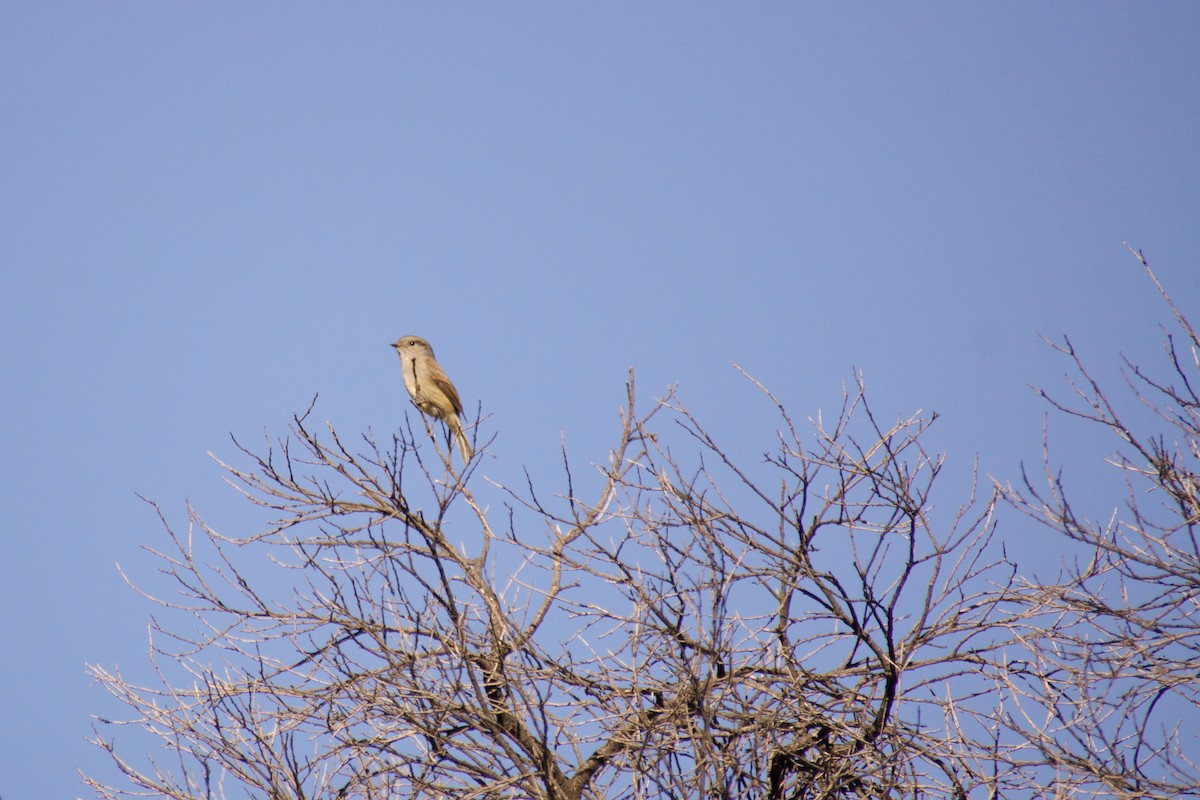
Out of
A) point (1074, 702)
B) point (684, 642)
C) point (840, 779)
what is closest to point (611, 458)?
point (684, 642)

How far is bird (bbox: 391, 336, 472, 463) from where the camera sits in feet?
39.4

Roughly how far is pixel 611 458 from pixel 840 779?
7.32ft

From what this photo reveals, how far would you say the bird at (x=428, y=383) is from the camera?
12016 mm

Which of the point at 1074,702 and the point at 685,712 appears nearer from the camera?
the point at 685,712

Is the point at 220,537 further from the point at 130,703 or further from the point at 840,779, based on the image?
the point at 840,779

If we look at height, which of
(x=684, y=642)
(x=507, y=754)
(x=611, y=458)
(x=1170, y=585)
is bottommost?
(x=507, y=754)

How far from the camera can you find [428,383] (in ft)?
39.7

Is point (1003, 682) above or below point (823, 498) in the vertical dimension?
below

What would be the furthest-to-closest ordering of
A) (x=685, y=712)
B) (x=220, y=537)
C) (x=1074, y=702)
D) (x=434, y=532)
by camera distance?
(x=220, y=537)
(x=434, y=532)
(x=1074, y=702)
(x=685, y=712)

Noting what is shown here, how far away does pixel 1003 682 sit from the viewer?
550cm

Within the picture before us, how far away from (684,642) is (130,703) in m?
3.09

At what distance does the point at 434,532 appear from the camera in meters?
5.89

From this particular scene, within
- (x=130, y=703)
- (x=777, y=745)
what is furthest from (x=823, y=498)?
(x=130, y=703)

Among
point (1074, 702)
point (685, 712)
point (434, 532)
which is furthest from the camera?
point (434, 532)
